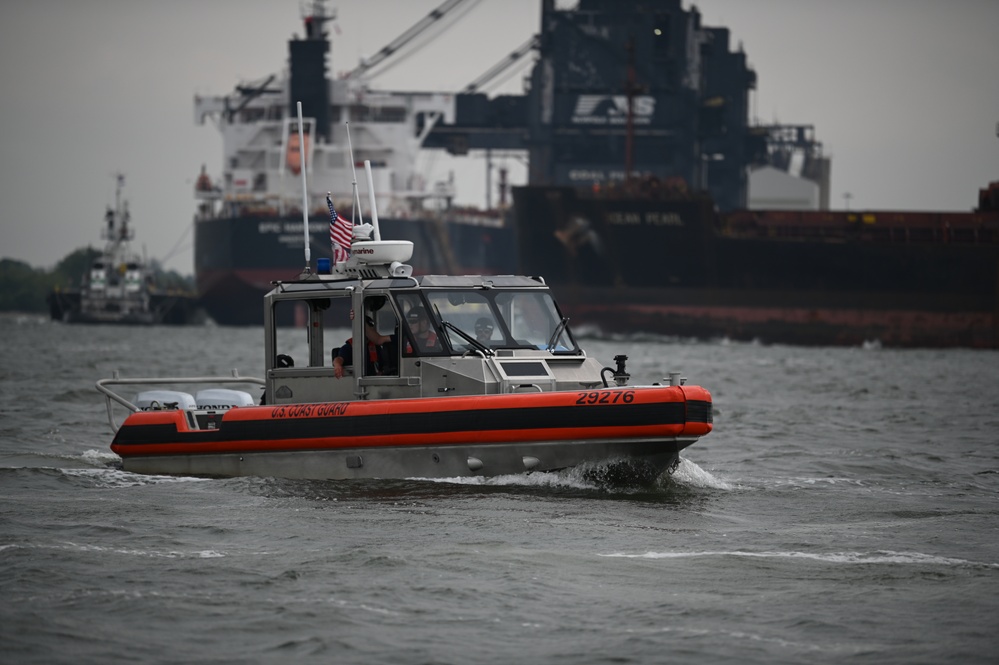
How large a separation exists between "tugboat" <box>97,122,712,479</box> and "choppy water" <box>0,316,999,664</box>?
0.31 m

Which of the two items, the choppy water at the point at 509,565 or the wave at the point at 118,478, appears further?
the wave at the point at 118,478

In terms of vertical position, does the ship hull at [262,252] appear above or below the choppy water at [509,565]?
above

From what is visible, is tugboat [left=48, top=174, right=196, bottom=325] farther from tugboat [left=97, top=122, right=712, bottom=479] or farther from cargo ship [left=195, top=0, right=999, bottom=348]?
tugboat [left=97, top=122, right=712, bottom=479]

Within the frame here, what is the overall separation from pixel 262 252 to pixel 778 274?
92.2ft

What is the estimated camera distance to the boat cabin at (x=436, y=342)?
13.4 metres

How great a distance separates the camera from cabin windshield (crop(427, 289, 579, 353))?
44.9 feet

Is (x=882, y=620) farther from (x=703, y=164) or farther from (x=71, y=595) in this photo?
(x=703, y=164)

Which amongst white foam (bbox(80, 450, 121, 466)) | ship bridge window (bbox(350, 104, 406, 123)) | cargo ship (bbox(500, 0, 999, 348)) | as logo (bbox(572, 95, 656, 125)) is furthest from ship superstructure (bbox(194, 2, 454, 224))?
white foam (bbox(80, 450, 121, 466))

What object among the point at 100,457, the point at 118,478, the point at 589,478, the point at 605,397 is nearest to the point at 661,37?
the point at 100,457

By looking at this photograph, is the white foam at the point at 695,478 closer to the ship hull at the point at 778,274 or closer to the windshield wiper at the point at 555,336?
the windshield wiper at the point at 555,336

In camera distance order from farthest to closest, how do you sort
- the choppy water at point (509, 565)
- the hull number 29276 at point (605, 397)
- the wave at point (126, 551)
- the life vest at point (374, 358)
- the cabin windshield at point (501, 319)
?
the life vest at point (374, 358) → the cabin windshield at point (501, 319) → the hull number 29276 at point (605, 397) → the wave at point (126, 551) → the choppy water at point (509, 565)

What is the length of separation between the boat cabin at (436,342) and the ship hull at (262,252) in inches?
2181

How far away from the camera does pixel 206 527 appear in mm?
11664

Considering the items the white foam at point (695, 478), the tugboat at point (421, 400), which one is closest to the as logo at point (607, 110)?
the tugboat at point (421, 400)
